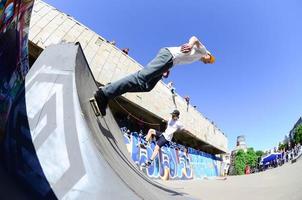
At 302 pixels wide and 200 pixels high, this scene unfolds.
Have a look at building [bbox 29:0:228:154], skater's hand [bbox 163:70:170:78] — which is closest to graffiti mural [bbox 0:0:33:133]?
skater's hand [bbox 163:70:170:78]

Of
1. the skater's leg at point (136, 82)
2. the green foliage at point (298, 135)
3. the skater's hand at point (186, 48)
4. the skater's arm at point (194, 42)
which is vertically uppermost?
the green foliage at point (298, 135)

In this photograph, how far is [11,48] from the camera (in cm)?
280

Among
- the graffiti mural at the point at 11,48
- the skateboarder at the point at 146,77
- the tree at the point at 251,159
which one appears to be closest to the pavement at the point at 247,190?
the skateboarder at the point at 146,77

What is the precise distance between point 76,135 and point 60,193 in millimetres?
481

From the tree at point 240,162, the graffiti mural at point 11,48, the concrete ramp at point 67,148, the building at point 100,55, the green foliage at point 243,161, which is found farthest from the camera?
the green foliage at point 243,161

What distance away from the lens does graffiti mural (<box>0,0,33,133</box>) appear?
246 centimetres

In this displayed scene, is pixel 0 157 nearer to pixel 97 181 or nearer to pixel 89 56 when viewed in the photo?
pixel 97 181

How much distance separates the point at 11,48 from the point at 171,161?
14.6 metres

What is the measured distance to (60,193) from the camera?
1.97 meters

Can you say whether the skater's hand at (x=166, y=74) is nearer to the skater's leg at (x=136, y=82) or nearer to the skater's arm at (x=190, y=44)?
the skater's leg at (x=136, y=82)

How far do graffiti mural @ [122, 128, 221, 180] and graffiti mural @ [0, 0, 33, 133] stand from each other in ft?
18.0

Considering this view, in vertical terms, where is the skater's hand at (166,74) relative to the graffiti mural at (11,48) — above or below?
above

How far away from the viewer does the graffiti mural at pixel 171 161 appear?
12.2m

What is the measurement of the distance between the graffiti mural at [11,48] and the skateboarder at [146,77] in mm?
927
